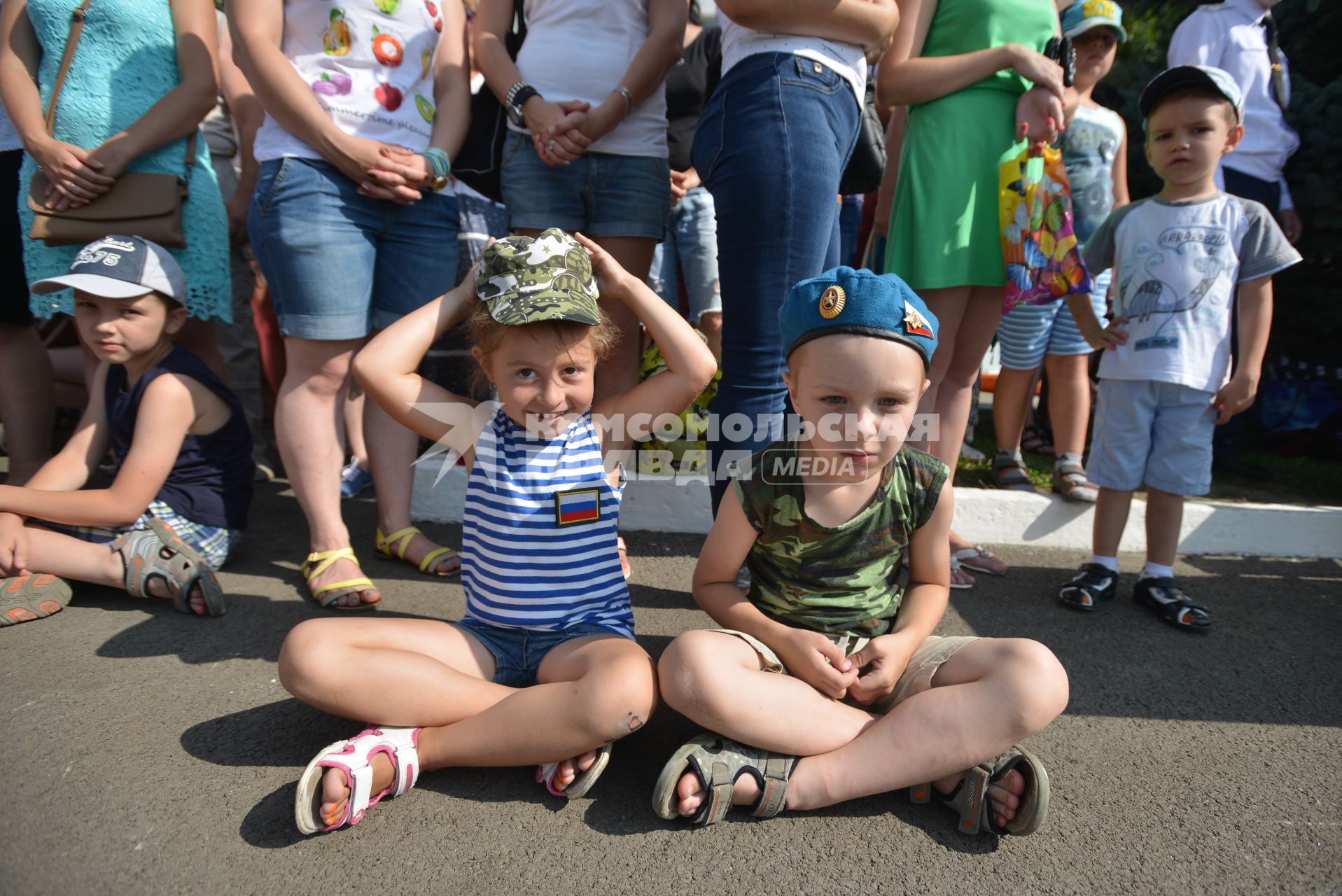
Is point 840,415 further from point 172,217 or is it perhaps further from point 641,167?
point 172,217

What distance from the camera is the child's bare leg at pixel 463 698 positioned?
161 centimetres

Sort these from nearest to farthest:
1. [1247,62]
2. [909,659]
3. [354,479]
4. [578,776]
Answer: [578,776] < [909,659] < [354,479] < [1247,62]

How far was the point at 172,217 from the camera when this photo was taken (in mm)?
2820

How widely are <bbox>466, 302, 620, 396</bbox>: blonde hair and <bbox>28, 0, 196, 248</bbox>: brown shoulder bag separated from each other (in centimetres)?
151

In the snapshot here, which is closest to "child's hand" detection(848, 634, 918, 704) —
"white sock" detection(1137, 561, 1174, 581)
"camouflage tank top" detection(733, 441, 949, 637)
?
"camouflage tank top" detection(733, 441, 949, 637)

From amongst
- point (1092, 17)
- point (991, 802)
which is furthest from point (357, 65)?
point (1092, 17)

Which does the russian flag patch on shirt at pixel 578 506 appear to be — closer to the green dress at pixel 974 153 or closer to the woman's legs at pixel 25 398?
the green dress at pixel 974 153

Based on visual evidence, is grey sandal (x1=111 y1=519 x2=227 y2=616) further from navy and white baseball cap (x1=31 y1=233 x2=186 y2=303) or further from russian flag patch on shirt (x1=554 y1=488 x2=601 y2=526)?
russian flag patch on shirt (x1=554 y1=488 x2=601 y2=526)

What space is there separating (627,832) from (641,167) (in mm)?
2085

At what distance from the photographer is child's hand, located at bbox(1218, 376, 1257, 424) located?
264 cm

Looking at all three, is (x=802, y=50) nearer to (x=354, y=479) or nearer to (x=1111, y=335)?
(x=1111, y=335)

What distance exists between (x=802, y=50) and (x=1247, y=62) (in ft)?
10.9

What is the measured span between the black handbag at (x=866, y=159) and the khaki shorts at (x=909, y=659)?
1.52 meters

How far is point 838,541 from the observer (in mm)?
1858
